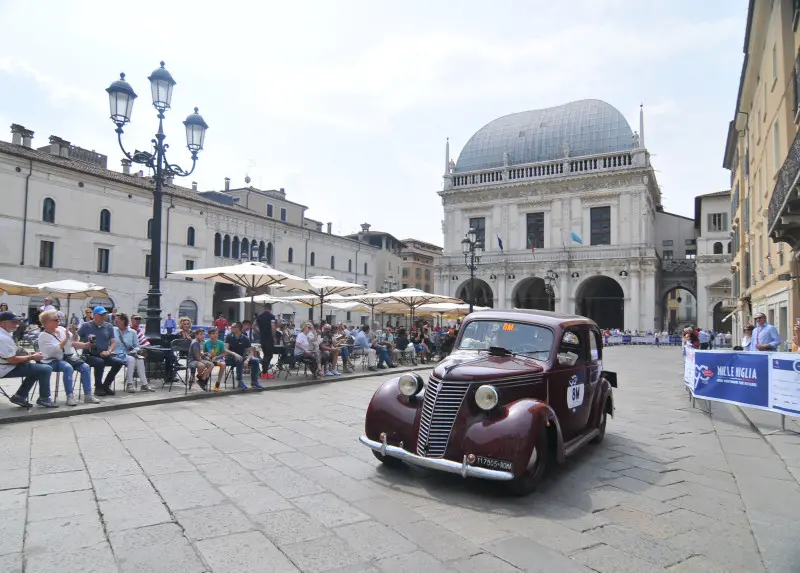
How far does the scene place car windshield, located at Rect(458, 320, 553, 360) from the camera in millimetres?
5859

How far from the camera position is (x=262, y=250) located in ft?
150

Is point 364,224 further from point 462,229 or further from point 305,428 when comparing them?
point 305,428

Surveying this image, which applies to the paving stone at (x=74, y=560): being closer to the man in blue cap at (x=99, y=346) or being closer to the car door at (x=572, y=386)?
the car door at (x=572, y=386)

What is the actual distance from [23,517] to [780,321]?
56.8 ft

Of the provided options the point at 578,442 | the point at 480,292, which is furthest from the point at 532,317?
the point at 480,292

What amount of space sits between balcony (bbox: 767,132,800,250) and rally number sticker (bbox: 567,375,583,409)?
18.7 ft

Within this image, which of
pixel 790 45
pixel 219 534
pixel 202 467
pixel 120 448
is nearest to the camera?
pixel 219 534

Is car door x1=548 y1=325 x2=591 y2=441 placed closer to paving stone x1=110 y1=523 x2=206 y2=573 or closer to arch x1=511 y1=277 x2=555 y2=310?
paving stone x1=110 y1=523 x2=206 y2=573

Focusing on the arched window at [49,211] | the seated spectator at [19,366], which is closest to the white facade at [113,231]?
the arched window at [49,211]

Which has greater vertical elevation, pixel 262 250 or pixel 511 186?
pixel 511 186

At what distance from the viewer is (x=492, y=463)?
4.62 metres

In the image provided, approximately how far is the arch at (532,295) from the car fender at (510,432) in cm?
3948

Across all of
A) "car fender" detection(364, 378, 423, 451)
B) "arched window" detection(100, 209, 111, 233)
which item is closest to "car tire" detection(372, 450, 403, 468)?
"car fender" detection(364, 378, 423, 451)

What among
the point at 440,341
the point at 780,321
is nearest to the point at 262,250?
the point at 440,341
